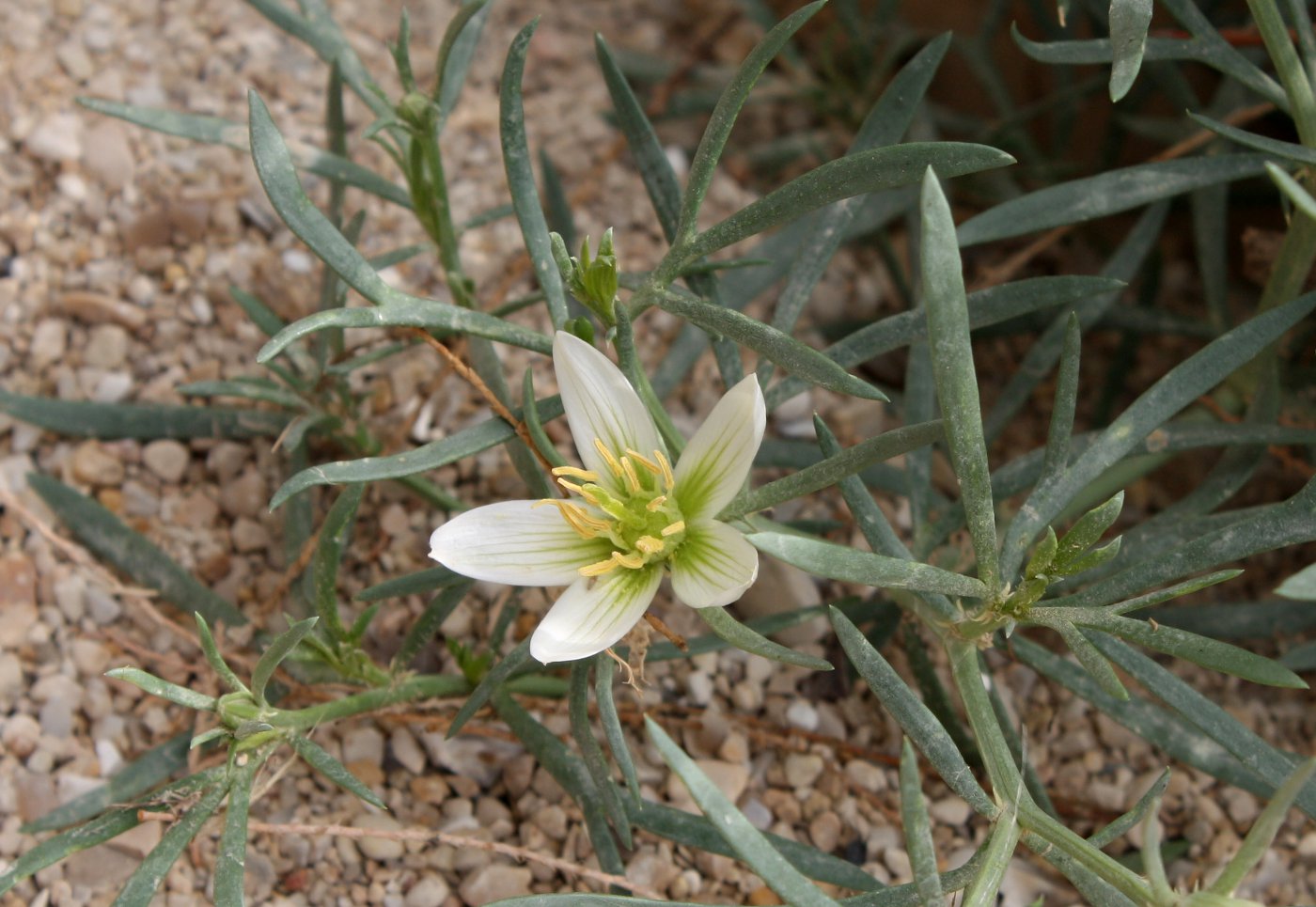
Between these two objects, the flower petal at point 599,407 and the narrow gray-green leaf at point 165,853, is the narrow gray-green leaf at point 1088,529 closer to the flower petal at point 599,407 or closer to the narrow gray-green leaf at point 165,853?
the flower petal at point 599,407

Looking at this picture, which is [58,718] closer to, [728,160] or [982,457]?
[982,457]

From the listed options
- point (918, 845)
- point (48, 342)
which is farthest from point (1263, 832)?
point (48, 342)

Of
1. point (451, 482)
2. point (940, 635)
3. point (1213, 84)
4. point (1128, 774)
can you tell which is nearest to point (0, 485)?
point (451, 482)

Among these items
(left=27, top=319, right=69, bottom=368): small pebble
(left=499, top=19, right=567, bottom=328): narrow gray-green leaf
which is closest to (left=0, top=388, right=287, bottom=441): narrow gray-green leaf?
(left=27, top=319, right=69, bottom=368): small pebble

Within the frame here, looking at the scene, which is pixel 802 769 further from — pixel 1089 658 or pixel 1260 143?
pixel 1260 143

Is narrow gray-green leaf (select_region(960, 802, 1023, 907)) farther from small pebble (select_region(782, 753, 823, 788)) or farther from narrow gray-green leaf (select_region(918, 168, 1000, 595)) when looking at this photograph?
small pebble (select_region(782, 753, 823, 788))

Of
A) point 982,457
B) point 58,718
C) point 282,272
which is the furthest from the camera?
point 282,272
